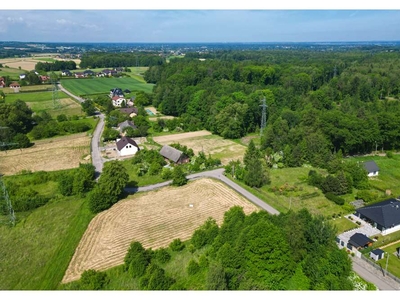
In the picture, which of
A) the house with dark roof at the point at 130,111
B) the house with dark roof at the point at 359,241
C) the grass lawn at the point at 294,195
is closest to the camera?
the house with dark roof at the point at 359,241

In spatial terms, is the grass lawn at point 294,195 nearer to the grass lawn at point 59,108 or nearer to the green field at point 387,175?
the green field at point 387,175

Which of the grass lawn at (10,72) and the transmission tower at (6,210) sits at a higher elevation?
the grass lawn at (10,72)

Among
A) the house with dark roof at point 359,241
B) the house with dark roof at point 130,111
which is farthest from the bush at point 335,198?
the house with dark roof at point 130,111

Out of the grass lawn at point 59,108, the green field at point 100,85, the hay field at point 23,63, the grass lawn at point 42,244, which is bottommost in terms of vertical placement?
the grass lawn at point 42,244

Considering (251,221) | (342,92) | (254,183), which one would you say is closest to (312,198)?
(254,183)

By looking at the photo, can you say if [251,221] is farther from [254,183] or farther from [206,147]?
[206,147]

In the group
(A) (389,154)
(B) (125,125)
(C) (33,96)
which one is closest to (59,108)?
(C) (33,96)

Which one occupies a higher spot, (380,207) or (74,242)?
(380,207)
